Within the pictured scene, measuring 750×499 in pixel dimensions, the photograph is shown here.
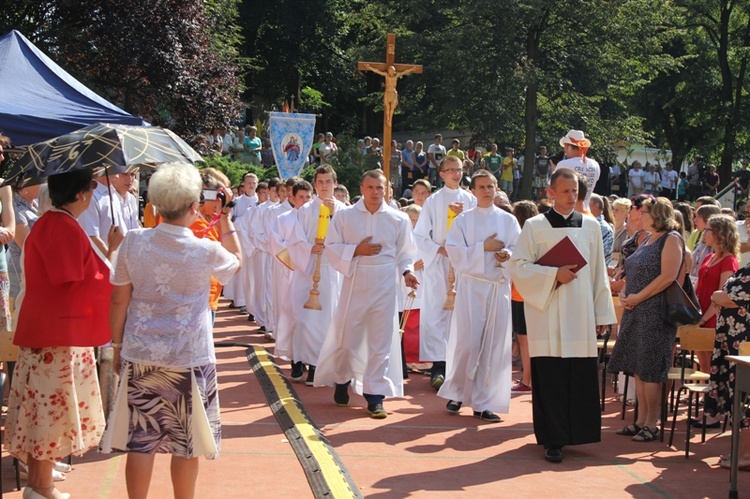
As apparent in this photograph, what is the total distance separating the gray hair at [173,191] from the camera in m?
5.17

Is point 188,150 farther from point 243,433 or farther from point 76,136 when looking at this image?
point 243,433

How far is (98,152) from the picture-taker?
5.93 meters

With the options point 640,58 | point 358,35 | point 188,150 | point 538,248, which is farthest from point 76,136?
point 358,35

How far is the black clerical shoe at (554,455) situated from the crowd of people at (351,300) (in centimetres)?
1

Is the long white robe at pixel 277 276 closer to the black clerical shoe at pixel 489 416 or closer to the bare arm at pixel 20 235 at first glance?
the black clerical shoe at pixel 489 416

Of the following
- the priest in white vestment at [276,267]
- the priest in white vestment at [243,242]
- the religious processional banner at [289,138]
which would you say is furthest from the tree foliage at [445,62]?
the priest in white vestment at [276,267]

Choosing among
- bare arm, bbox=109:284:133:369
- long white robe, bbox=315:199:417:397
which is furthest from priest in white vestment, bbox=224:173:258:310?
bare arm, bbox=109:284:133:369

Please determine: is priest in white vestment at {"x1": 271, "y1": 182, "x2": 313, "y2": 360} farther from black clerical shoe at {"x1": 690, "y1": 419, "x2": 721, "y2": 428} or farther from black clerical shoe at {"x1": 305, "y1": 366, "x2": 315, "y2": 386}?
black clerical shoe at {"x1": 690, "y1": 419, "x2": 721, "y2": 428}

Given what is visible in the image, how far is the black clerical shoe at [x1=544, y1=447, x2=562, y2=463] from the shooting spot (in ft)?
24.4

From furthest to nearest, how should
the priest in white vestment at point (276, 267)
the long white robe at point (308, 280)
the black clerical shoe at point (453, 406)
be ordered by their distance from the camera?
the priest in white vestment at point (276, 267), the long white robe at point (308, 280), the black clerical shoe at point (453, 406)

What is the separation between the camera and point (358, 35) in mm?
44406

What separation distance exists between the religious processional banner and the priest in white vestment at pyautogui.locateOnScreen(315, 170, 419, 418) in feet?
37.8

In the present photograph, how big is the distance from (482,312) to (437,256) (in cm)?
218

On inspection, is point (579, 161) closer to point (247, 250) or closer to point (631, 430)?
point (631, 430)
